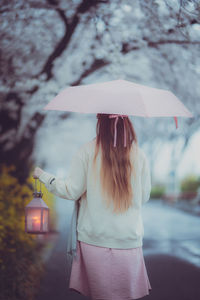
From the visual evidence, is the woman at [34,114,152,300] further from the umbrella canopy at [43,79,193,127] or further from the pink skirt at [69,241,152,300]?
the umbrella canopy at [43,79,193,127]

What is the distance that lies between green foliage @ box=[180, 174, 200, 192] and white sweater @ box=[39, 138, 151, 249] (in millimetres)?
26319

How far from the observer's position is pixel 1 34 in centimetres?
430

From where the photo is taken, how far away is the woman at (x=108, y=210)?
2547 millimetres

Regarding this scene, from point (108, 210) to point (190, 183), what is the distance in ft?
89.0

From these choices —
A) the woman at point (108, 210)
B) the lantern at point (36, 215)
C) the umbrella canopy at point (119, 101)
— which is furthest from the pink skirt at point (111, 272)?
the umbrella canopy at point (119, 101)

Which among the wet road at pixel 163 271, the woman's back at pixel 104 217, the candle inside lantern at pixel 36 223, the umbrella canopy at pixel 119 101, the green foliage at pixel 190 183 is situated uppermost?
the umbrella canopy at pixel 119 101

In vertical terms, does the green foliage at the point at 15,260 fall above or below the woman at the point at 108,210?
below

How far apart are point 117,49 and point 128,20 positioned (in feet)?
1.27

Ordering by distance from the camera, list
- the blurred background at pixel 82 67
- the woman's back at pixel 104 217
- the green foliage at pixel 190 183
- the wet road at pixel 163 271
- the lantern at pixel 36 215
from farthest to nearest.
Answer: the green foliage at pixel 190 183 → the wet road at pixel 163 271 → the blurred background at pixel 82 67 → the lantern at pixel 36 215 → the woman's back at pixel 104 217

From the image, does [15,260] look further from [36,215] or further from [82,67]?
[82,67]

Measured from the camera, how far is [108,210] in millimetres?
2547

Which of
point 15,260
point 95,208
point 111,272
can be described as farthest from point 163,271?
point 95,208

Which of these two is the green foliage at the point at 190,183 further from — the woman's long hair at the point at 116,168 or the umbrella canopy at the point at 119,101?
the woman's long hair at the point at 116,168

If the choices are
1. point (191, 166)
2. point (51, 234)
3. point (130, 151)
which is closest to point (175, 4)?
point (130, 151)
